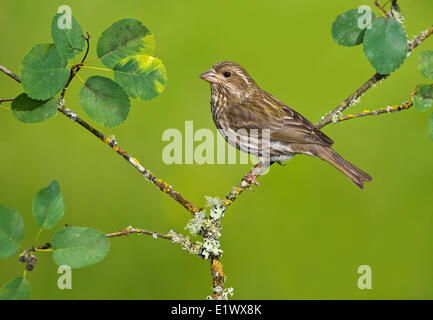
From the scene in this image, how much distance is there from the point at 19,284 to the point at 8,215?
19cm

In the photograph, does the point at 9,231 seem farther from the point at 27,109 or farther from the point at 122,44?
the point at 122,44

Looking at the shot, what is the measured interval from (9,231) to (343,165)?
7.66ft

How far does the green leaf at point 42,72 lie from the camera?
1.59m

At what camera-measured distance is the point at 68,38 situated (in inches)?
66.0

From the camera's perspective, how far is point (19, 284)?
1.35 meters

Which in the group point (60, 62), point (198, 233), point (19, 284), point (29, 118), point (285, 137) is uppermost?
point (285, 137)

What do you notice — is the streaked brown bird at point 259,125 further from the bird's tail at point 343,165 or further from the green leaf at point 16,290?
the green leaf at point 16,290

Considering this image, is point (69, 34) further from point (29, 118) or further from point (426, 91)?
point (426, 91)

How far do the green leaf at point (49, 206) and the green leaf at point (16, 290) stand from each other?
16cm

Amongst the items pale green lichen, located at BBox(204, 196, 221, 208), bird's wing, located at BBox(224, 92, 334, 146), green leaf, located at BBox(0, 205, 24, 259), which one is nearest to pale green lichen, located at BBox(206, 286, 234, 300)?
pale green lichen, located at BBox(204, 196, 221, 208)

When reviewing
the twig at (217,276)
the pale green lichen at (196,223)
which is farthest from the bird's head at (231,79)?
the twig at (217,276)

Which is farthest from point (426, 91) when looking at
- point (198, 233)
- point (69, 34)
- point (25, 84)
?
point (25, 84)

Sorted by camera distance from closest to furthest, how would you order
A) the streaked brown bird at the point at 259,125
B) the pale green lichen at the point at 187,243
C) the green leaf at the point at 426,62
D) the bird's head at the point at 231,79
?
the green leaf at the point at 426,62
the pale green lichen at the point at 187,243
the streaked brown bird at the point at 259,125
the bird's head at the point at 231,79

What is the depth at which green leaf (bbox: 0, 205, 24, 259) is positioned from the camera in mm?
1319
